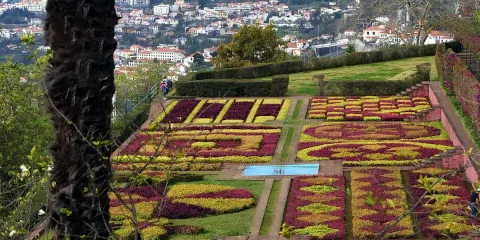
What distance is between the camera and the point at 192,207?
23.3 meters

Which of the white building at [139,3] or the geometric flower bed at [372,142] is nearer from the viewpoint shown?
the geometric flower bed at [372,142]

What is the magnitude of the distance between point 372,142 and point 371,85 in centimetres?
901

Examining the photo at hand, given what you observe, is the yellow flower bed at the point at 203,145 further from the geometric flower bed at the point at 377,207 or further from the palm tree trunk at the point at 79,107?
the palm tree trunk at the point at 79,107

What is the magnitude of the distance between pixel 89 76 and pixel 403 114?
86.9 ft

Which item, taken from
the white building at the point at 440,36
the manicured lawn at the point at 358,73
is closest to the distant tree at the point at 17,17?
the white building at the point at 440,36

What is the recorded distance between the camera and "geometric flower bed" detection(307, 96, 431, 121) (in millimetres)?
34875

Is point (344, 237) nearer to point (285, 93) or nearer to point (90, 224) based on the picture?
point (90, 224)

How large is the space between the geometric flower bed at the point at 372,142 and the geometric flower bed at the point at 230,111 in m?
2.84

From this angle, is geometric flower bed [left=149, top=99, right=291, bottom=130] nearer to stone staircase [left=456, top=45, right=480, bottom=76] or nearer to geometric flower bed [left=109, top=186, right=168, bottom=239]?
stone staircase [left=456, top=45, right=480, bottom=76]

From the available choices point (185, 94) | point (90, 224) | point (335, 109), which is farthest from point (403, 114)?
point (90, 224)

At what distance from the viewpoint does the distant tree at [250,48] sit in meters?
49.8

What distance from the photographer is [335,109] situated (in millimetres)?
36438

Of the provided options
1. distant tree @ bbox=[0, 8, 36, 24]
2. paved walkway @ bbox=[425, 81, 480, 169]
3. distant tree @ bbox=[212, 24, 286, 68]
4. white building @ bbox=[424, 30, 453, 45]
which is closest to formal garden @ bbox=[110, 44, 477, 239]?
paved walkway @ bbox=[425, 81, 480, 169]

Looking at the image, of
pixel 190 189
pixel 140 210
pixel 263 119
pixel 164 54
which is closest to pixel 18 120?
pixel 190 189
